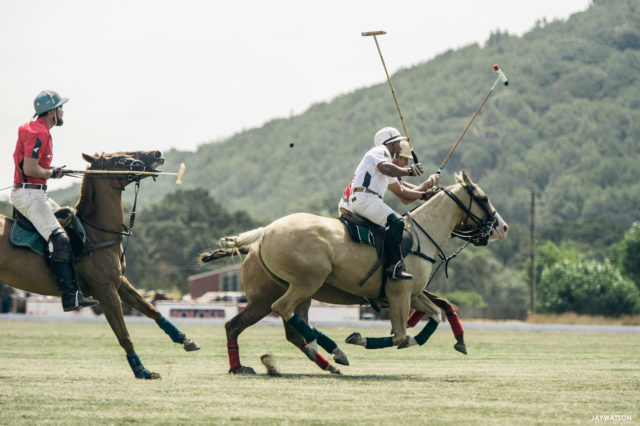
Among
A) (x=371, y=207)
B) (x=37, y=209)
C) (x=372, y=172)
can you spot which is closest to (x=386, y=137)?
(x=372, y=172)

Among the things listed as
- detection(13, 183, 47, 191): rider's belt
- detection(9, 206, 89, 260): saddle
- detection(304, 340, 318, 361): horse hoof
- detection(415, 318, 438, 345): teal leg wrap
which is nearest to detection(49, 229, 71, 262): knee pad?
detection(9, 206, 89, 260): saddle

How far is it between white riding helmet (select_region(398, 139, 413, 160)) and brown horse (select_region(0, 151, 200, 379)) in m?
3.34

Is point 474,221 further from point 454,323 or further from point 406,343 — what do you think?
point 406,343

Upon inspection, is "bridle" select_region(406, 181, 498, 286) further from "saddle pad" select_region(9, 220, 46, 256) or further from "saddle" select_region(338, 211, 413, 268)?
"saddle pad" select_region(9, 220, 46, 256)

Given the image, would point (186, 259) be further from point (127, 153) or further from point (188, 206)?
point (127, 153)

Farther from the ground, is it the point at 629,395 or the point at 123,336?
the point at 123,336

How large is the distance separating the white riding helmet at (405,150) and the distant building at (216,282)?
6936cm

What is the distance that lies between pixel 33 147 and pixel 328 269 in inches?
156

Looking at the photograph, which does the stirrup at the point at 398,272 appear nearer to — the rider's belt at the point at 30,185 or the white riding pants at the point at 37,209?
the white riding pants at the point at 37,209

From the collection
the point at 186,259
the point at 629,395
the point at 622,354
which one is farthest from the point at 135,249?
the point at 629,395

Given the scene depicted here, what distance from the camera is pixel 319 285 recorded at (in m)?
12.1

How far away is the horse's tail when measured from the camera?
12492mm

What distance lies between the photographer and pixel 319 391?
33.0ft

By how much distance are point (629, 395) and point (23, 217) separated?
740 centimetres
